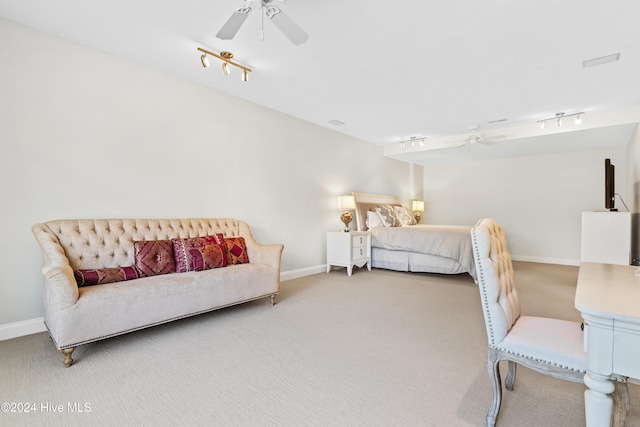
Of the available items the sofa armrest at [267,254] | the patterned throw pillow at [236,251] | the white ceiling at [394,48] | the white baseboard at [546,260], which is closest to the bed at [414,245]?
the white ceiling at [394,48]

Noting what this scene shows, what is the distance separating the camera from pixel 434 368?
207 centimetres

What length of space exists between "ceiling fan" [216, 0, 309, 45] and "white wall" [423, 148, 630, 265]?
6.65m

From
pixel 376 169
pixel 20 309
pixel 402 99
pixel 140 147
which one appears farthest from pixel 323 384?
Answer: pixel 376 169

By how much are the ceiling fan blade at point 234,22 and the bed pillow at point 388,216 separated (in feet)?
14.7

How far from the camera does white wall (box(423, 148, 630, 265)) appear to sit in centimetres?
619

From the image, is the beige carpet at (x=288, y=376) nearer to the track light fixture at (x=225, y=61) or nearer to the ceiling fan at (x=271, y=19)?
the ceiling fan at (x=271, y=19)

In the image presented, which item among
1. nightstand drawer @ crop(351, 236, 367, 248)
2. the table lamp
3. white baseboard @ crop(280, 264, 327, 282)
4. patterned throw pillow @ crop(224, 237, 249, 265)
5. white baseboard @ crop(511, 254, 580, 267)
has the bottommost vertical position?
white baseboard @ crop(511, 254, 580, 267)

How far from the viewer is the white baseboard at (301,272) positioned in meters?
4.68

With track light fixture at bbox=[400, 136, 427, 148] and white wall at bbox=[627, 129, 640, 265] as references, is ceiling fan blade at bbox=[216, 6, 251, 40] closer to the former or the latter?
track light fixture at bbox=[400, 136, 427, 148]

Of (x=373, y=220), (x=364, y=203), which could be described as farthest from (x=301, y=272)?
(x=364, y=203)

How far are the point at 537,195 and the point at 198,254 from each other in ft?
22.8

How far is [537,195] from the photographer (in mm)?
6762

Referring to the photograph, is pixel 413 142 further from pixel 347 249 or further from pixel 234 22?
Result: pixel 234 22

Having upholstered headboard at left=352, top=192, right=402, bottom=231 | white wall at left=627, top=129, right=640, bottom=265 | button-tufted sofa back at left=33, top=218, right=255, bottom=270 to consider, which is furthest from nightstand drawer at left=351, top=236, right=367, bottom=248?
white wall at left=627, top=129, right=640, bottom=265
